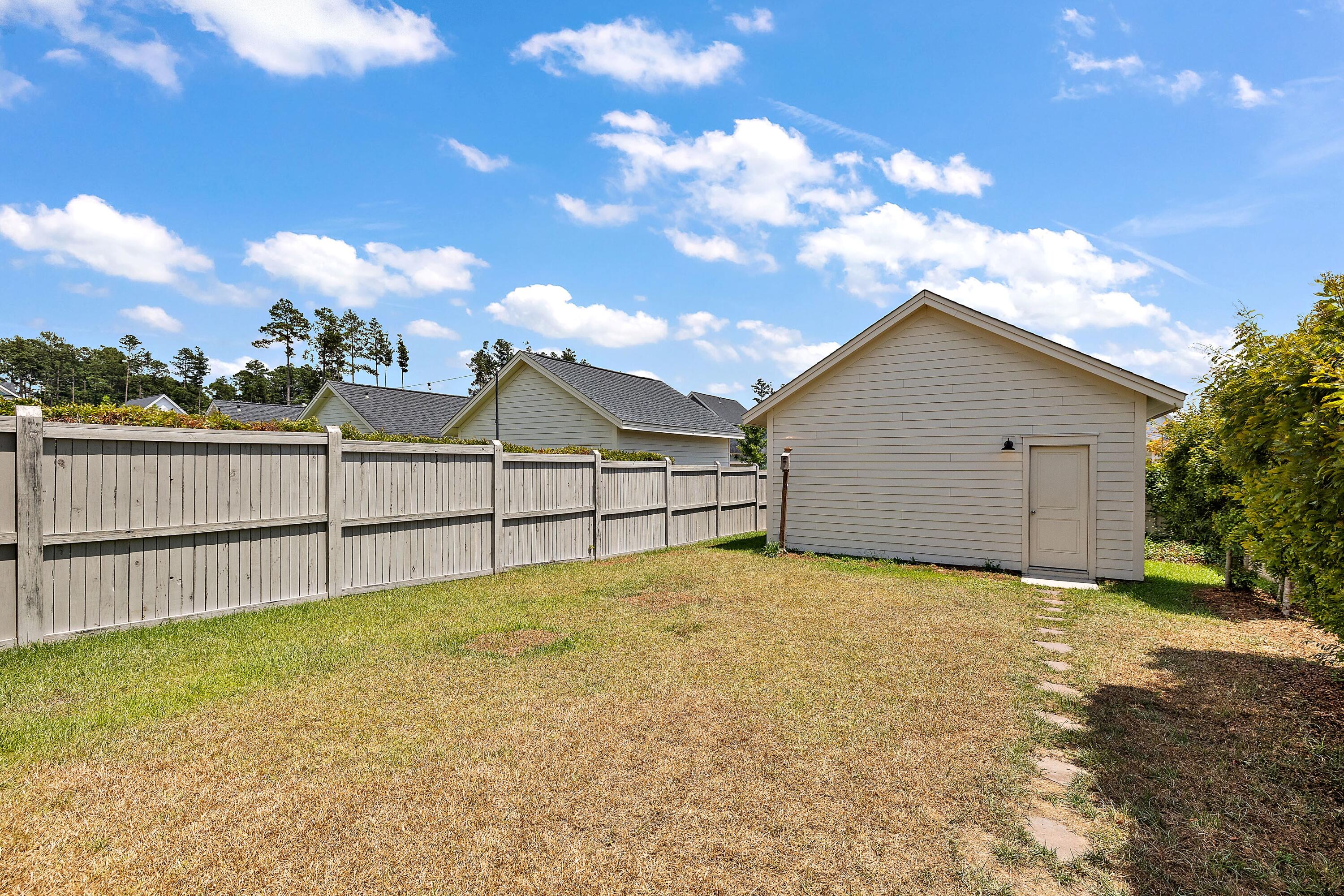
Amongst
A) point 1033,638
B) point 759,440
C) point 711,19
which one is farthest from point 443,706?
point 759,440

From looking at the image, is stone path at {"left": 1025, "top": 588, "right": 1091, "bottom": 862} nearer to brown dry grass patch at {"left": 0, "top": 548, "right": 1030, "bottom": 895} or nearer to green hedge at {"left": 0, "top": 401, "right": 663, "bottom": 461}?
brown dry grass patch at {"left": 0, "top": 548, "right": 1030, "bottom": 895}

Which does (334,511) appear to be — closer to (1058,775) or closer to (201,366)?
(1058,775)

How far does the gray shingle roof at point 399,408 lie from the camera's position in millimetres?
20594

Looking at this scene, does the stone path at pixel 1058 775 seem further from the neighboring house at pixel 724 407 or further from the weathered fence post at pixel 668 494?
the neighboring house at pixel 724 407

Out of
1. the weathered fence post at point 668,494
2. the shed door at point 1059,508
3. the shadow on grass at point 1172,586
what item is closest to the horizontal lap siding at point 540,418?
the weathered fence post at point 668,494

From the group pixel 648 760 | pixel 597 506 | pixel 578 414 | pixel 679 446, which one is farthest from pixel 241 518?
pixel 679 446

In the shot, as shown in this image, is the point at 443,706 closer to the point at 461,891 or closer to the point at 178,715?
the point at 178,715

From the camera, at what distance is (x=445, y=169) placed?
12.5 m

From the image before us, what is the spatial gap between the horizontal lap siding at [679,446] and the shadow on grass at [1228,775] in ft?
38.9

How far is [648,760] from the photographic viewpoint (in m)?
3.15

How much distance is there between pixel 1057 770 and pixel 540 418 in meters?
15.9

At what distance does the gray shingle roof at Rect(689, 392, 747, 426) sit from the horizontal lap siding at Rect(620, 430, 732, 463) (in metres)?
13.1

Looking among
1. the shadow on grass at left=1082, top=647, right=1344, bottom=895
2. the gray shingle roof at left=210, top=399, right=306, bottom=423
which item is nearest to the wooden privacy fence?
the shadow on grass at left=1082, top=647, right=1344, bottom=895

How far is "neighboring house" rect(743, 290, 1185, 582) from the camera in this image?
8961 mm
